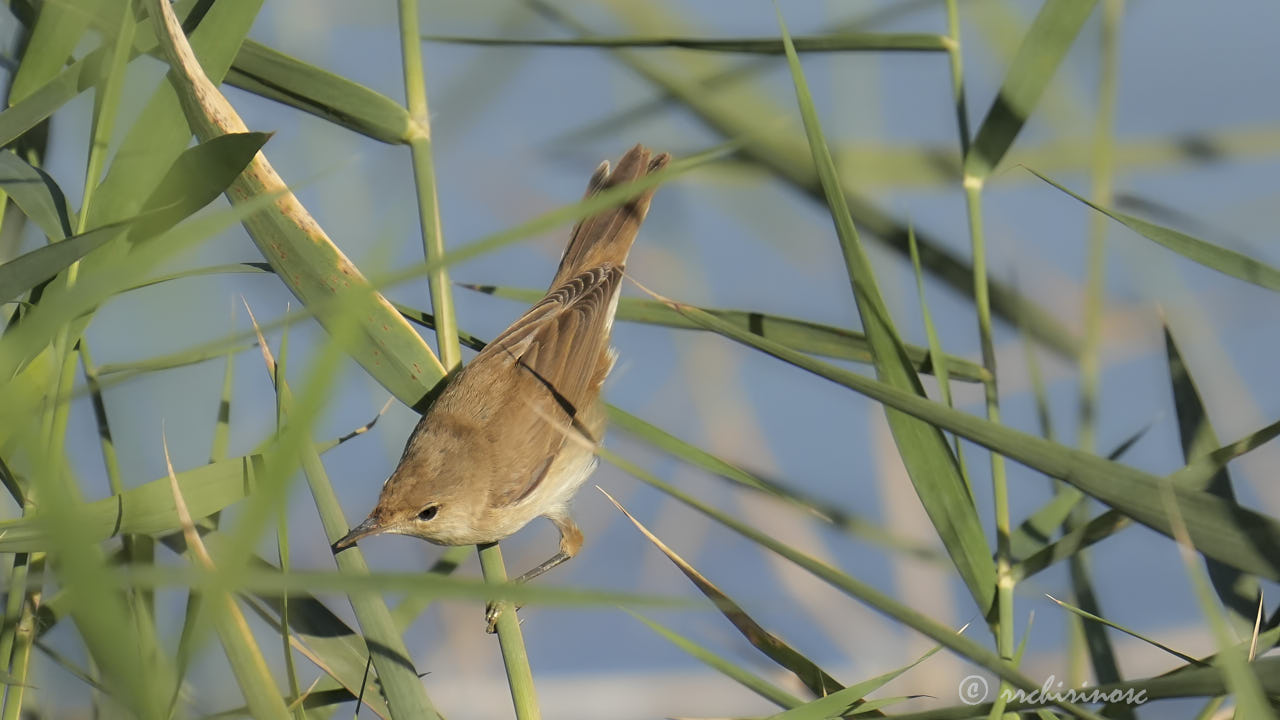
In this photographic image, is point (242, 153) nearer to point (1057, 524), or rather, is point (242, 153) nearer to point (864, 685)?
point (864, 685)

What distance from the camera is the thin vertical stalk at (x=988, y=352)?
135cm

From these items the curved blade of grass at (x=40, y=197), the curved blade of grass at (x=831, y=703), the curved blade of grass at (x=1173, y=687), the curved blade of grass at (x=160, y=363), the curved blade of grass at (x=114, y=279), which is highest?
the curved blade of grass at (x=40, y=197)

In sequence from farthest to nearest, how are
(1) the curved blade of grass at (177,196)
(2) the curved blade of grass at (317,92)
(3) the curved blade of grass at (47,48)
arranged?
(2) the curved blade of grass at (317,92), (3) the curved blade of grass at (47,48), (1) the curved blade of grass at (177,196)

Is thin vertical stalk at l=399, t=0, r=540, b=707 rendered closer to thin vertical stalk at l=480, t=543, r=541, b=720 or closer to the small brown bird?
thin vertical stalk at l=480, t=543, r=541, b=720

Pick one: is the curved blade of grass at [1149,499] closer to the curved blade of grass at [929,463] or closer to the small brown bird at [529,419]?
the curved blade of grass at [929,463]

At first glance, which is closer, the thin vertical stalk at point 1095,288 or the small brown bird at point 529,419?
the thin vertical stalk at point 1095,288

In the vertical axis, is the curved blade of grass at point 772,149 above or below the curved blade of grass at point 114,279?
above

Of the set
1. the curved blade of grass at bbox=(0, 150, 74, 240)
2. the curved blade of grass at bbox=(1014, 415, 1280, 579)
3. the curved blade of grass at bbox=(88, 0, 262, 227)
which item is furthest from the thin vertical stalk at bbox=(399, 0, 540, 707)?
the curved blade of grass at bbox=(1014, 415, 1280, 579)

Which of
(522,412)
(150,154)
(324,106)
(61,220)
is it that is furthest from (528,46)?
(522,412)

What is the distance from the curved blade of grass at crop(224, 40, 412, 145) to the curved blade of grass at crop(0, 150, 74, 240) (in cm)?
38

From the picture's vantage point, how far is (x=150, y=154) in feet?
4.56

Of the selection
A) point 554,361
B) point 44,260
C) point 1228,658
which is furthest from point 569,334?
point 1228,658

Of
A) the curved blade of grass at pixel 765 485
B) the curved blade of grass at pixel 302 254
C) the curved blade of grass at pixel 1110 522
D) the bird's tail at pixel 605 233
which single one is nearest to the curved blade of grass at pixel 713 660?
the curved blade of grass at pixel 765 485

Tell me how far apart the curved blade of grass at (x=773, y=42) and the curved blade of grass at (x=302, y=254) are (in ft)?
1.46
